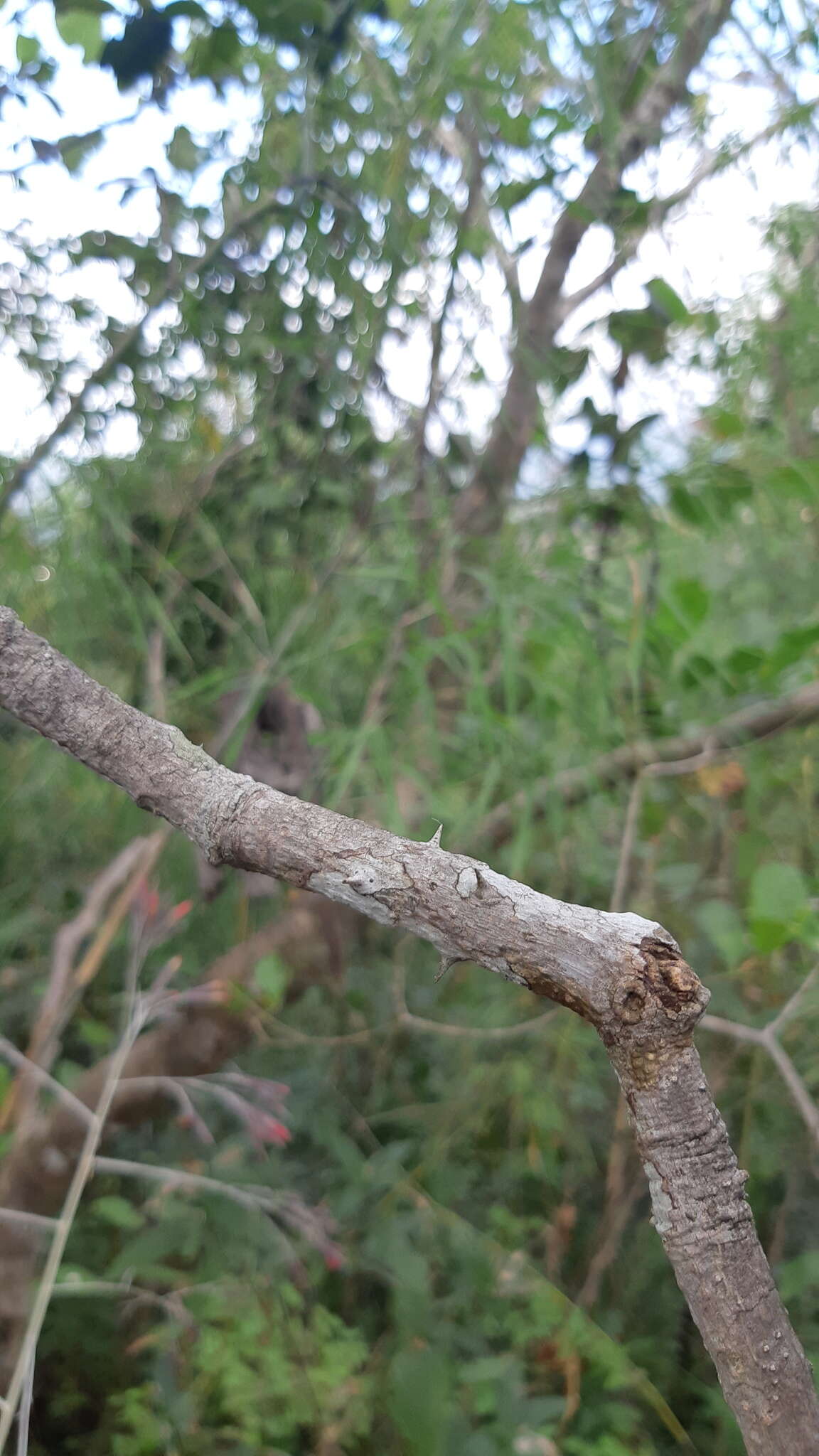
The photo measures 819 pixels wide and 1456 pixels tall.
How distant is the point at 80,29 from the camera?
2.09 feet

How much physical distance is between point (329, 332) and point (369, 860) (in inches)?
28.8

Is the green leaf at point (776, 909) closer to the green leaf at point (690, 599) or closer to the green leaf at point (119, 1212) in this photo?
the green leaf at point (690, 599)

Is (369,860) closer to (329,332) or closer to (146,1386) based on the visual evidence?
(329,332)

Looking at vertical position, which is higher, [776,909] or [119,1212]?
[776,909]

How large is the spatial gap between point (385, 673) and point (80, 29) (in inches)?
19.5

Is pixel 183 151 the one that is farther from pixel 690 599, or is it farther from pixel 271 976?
→ pixel 271 976

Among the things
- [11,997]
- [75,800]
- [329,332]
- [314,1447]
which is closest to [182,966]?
[75,800]

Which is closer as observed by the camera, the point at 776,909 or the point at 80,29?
the point at 80,29

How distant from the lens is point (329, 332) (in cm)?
88

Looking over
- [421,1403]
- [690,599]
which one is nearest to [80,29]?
[690,599]

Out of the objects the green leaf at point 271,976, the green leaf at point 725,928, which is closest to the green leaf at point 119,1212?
the green leaf at point 271,976

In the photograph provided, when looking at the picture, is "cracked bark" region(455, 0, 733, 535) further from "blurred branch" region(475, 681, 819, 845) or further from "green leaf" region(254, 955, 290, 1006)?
"green leaf" region(254, 955, 290, 1006)

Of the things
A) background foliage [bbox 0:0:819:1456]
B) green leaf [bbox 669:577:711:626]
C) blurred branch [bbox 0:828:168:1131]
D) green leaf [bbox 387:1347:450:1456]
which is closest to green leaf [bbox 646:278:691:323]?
background foliage [bbox 0:0:819:1456]

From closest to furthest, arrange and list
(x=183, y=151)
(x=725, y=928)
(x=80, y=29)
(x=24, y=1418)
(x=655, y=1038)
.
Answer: (x=655, y=1038) → (x=24, y=1418) → (x=80, y=29) → (x=183, y=151) → (x=725, y=928)
